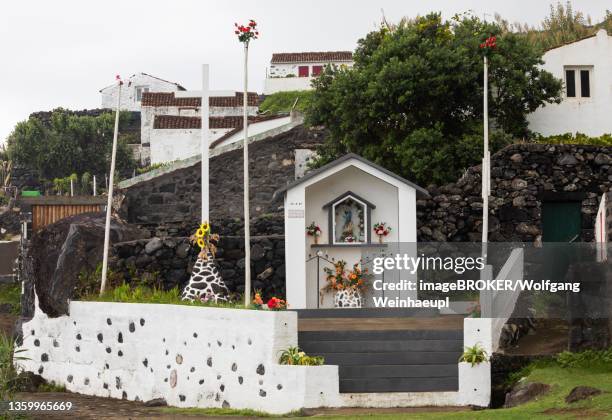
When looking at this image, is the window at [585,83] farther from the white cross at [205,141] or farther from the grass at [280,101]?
the grass at [280,101]

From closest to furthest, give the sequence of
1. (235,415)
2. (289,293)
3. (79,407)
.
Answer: (235,415) < (79,407) < (289,293)

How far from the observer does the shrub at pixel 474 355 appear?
16.6 meters

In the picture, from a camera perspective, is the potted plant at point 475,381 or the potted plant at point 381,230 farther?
the potted plant at point 381,230

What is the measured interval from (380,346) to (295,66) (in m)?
43.0

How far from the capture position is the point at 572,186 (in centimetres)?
2572

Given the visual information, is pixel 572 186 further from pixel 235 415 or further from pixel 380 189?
pixel 235 415

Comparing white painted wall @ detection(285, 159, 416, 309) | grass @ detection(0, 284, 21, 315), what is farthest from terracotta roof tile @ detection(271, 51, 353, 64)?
white painted wall @ detection(285, 159, 416, 309)

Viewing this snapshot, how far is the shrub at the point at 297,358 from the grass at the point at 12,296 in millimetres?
15196

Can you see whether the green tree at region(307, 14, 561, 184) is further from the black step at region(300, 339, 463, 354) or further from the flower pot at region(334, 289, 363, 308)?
the black step at region(300, 339, 463, 354)

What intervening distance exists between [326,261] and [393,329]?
4642 mm

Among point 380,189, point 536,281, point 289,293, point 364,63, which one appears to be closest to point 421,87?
point 364,63

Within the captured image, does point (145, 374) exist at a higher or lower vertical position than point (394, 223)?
lower

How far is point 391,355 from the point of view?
17.2 m

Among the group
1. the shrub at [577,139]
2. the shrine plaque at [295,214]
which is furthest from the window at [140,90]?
the shrine plaque at [295,214]
